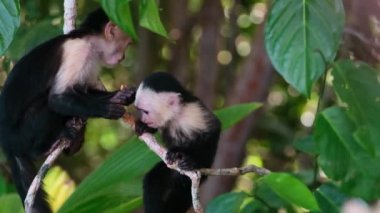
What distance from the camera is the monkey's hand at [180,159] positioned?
1628mm

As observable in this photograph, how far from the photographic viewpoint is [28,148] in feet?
6.48

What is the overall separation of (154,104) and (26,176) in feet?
1.24

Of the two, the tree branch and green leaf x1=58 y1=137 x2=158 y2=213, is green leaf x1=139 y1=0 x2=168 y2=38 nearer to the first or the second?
the tree branch

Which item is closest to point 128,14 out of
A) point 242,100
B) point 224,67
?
point 242,100

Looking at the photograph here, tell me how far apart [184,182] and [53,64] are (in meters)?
0.36

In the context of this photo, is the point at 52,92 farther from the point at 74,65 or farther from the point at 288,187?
the point at 288,187

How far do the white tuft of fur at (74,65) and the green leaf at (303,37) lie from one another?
58 centimetres

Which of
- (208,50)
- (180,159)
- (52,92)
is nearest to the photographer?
(180,159)

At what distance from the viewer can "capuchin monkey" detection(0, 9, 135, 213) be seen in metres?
1.89

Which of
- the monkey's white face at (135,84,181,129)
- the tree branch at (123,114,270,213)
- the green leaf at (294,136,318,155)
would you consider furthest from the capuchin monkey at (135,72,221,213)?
the green leaf at (294,136,318,155)

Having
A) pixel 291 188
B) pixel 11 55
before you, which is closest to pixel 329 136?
pixel 291 188

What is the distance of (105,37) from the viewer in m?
1.99

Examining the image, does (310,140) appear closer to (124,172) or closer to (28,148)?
(124,172)

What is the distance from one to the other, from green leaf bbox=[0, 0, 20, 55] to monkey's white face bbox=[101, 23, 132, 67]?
586 millimetres
